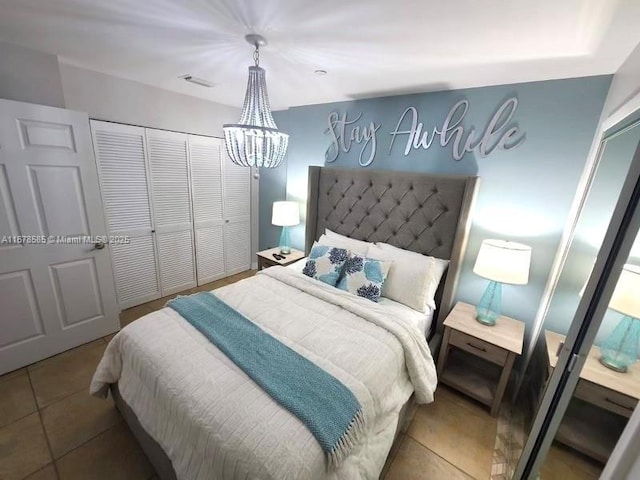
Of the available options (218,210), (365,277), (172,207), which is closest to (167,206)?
(172,207)

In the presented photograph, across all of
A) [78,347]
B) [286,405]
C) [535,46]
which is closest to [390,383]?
[286,405]

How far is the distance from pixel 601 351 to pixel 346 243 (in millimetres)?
1718

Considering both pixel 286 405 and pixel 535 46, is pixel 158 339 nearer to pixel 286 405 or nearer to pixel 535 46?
pixel 286 405

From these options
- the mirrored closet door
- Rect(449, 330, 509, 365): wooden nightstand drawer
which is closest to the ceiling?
the mirrored closet door

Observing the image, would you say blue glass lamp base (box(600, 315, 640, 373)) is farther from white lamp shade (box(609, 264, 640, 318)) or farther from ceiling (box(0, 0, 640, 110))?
ceiling (box(0, 0, 640, 110))

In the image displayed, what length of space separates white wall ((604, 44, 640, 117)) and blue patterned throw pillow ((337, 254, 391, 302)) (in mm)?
1540

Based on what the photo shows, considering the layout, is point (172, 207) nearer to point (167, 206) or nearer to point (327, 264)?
point (167, 206)

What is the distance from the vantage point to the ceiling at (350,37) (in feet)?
3.60

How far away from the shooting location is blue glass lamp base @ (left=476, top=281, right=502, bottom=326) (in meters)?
1.90

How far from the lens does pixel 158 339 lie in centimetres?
142

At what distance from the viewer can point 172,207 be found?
2980 mm

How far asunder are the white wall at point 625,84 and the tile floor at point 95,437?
1.74 metres

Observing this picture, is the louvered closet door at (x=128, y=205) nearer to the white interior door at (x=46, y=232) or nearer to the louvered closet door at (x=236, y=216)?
the white interior door at (x=46, y=232)

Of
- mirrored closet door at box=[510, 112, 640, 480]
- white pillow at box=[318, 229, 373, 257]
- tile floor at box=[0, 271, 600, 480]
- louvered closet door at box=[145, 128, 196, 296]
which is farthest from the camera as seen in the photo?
louvered closet door at box=[145, 128, 196, 296]
